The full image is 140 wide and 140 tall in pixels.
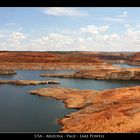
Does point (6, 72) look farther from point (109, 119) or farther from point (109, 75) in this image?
point (109, 119)

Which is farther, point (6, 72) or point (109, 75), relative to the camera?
point (6, 72)

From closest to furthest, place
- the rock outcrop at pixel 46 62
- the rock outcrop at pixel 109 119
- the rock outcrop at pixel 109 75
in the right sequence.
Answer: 1. the rock outcrop at pixel 109 119
2. the rock outcrop at pixel 109 75
3. the rock outcrop at pixel 46 62

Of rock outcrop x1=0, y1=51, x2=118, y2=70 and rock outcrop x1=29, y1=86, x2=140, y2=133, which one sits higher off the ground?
rock outcrop x1=29, y1=86, x2=140, y2=133

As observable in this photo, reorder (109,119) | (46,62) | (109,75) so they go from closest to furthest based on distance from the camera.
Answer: (109,119) → (109,75) → (46,62)

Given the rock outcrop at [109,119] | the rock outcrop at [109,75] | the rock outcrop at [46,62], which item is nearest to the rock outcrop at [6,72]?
the rock outcrop at [46,62]

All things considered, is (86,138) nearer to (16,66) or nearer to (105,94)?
(105,94)

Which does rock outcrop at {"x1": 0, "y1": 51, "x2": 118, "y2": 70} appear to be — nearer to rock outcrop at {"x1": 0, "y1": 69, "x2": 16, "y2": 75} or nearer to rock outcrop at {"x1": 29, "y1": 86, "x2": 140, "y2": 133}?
rock outcrop at {"x1": 0, "y1": 69, "x2": 16, "y2": 75}

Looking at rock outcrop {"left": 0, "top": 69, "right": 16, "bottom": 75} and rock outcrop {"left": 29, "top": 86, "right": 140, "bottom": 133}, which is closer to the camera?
rock outcrop {"left": 29, "top": 86, "right": 140, "bottom": 133}

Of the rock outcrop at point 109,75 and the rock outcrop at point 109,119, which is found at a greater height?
the rock outcrop at point 109,119

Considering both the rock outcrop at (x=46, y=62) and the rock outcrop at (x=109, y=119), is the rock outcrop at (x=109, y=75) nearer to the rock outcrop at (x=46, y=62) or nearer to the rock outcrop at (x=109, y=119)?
the rock outcrop at (x=46, y=62)

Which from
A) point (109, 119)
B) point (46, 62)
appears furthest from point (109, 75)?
point (109, 119)

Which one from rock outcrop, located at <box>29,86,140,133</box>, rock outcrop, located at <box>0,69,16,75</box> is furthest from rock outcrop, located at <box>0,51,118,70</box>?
rock outcrop, located at <box>29,86,140,133</box>
